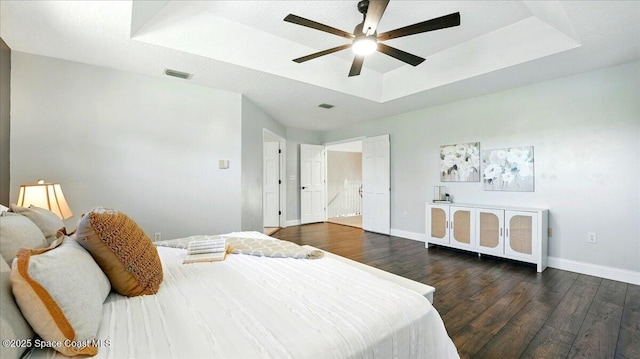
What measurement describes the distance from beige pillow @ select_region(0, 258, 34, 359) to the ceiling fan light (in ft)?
7.95

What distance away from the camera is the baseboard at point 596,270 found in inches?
111

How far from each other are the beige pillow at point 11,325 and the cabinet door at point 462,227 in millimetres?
4361

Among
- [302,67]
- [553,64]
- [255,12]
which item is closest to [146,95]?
[255,12]

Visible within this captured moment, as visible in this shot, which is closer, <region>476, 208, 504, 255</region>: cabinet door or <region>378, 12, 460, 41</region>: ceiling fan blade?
<region>378, 12, 460, 41</region>: ceiling fan blade

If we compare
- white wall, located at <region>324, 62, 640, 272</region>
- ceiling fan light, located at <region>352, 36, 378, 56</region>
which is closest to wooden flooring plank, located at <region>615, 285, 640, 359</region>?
white wall, located at <region>324, 62, 640, 272</region>

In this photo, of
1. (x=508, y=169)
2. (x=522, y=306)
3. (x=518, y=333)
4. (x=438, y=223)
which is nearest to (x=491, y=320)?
(x=518, y=333)

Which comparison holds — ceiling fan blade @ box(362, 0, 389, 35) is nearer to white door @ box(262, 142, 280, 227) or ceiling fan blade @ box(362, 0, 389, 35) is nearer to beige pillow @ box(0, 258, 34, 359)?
beige pillow @ box(0, 258, 34, 359)

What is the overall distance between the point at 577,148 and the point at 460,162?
1.37 meters

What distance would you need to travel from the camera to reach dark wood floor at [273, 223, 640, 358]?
5.80 ft

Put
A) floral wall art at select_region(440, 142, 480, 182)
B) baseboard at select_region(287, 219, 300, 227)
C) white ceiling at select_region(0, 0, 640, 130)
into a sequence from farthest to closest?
baseboard at select_region(287, 219, 300, 227) → floral wall art at select_region(440, 142, 480, 182) → white ceiling at select_region(0, 0, 640, 130)

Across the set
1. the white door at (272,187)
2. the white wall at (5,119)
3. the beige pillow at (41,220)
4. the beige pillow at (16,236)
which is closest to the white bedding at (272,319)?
the beige pillow at (16,236)

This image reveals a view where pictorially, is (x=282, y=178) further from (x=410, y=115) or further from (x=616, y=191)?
(x=616, y=191)

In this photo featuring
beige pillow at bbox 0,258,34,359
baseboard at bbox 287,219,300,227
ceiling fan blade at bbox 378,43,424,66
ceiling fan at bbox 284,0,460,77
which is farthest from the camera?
baseboard at bbox 287,219,300,227

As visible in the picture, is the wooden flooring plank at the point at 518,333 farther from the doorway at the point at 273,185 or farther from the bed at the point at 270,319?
the doorway at the point at 273,185
